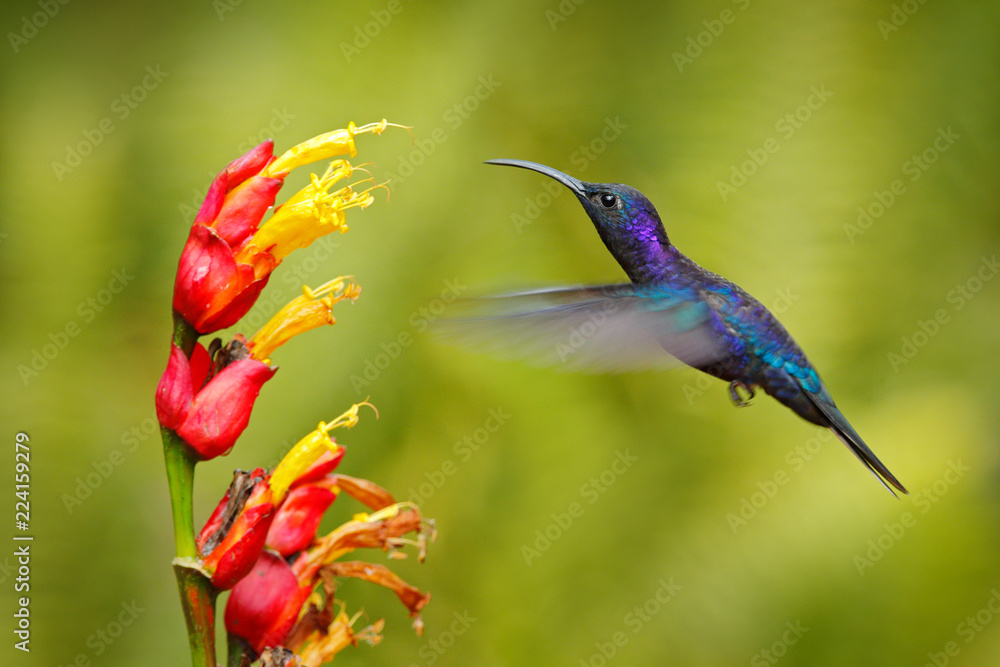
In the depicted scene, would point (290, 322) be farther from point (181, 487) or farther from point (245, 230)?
point (181, 487)

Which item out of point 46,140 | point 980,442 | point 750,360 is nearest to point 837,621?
point 980,442

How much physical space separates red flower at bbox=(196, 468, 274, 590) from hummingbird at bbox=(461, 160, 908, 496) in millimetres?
301

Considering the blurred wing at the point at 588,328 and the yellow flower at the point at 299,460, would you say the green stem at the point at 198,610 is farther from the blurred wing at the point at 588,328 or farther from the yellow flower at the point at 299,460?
the blurred wing at the point at 588,328

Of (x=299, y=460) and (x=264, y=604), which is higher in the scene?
(x=299, y=460)

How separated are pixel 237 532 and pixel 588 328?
504 mm

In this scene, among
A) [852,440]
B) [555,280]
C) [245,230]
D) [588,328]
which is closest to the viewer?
[245,230]

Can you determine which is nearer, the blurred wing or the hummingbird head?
the blurred wing

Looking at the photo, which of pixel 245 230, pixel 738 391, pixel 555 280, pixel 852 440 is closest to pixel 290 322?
pixel 245 230

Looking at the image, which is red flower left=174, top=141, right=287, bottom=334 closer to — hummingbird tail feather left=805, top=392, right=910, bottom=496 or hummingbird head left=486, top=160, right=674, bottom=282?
hummingbird head left=486, top=160, right=674, bottom=282

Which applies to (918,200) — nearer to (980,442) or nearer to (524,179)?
(980,442)

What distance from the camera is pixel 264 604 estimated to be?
3.20 feet

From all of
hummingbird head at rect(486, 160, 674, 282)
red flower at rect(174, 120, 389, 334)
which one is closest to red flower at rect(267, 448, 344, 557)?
red flower at rect(174, 120, 389, 334)

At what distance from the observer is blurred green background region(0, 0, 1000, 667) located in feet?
6.93

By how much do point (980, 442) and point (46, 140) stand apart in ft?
8.35
